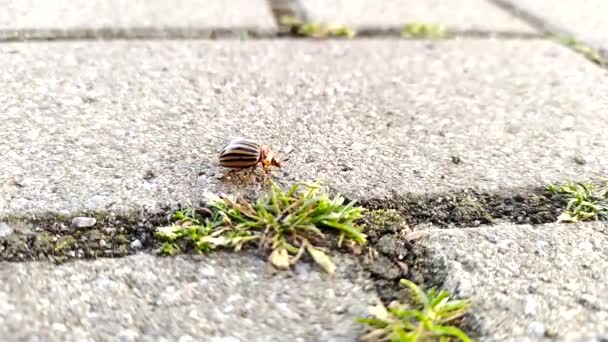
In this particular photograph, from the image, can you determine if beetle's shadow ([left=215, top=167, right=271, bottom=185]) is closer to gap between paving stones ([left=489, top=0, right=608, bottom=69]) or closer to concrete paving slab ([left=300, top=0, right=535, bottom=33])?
→ concrete paving slab ([left=300, top=0, right=535, bottom=33])

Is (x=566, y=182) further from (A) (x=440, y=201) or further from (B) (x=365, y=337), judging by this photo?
(B) (x=365, y=337)

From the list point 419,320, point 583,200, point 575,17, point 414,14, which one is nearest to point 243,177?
point 419,320

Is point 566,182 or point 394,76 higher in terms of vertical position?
point 394,76

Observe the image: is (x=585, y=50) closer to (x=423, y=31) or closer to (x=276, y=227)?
(x=423, y=31)

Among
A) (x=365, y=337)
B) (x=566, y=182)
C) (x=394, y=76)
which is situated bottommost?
(x=365, y=337)

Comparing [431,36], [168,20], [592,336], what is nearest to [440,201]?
[592,336]

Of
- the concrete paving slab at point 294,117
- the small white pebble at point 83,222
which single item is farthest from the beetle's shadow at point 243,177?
the small white pebble at point 83,222
